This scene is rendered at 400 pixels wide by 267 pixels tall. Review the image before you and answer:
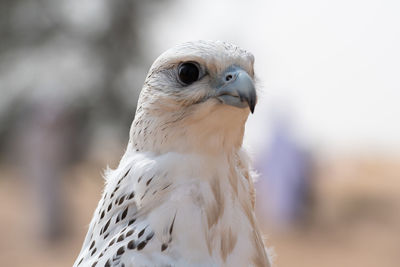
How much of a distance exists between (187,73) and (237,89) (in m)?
0.24

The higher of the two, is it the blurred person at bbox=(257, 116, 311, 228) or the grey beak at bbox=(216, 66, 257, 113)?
the grey beak at bbox=(216, 66, 257, 113)

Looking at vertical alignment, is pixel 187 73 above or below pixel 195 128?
above

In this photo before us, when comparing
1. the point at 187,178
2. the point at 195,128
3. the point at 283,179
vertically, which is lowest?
the point at 283,179

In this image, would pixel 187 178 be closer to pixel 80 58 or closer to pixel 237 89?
pixel 237 89

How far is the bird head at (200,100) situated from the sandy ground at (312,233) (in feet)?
27.2

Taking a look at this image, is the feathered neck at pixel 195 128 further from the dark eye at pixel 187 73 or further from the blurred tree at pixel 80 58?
the blurred tree at pixel 80 58

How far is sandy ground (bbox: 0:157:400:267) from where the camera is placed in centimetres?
1136

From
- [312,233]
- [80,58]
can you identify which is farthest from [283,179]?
[80,58]

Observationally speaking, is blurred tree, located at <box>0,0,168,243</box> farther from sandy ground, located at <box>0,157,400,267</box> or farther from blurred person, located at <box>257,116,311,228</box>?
blurred person, located at <box>257,116,311,228</box>

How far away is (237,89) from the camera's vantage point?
215cm

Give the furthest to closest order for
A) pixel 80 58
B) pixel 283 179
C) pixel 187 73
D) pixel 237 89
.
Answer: pixel 80 58, pixel 283 179, pixel 187 73, pixel 237 89

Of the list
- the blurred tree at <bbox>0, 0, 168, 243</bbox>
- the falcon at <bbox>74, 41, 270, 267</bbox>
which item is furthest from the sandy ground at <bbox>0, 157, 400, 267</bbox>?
the falcon at <bbox>74, 41, 270, 267</bbox>

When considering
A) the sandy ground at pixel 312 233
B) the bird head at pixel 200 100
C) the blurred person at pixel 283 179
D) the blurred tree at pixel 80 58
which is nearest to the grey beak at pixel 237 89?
the bird head at pixel 200 100

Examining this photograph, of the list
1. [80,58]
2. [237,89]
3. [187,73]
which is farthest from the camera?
[80,58]
